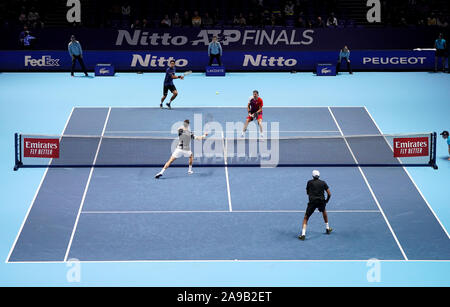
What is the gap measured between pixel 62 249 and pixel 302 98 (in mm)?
17692

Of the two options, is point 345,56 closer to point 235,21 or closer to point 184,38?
point 235,21

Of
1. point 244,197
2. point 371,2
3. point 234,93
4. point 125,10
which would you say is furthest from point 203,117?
point 371,2

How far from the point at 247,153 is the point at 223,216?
4.34 metres

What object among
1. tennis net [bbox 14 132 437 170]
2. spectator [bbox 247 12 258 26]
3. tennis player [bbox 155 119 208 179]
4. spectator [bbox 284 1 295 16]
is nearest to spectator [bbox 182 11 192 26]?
spectator [bbox 247 12 258 26]

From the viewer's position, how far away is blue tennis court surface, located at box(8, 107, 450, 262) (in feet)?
52.3

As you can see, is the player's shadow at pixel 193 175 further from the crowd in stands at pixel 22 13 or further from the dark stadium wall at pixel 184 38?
the crowd in stands at pixel 22 13

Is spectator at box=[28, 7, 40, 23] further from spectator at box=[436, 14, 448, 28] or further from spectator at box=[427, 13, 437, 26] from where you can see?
spectator at box=[436, 14, 448, 28]

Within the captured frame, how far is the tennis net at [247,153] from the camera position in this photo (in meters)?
21.2

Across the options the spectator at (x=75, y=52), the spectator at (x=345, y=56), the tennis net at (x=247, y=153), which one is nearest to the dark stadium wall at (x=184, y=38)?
the spectator at (x=345, y=56)

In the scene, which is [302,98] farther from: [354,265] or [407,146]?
[354,265]

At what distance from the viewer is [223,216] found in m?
18.1

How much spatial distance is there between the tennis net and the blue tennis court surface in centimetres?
18

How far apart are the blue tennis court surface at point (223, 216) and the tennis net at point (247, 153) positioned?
0.18 meters

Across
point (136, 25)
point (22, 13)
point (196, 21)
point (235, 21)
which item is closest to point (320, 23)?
point (235, 21)
